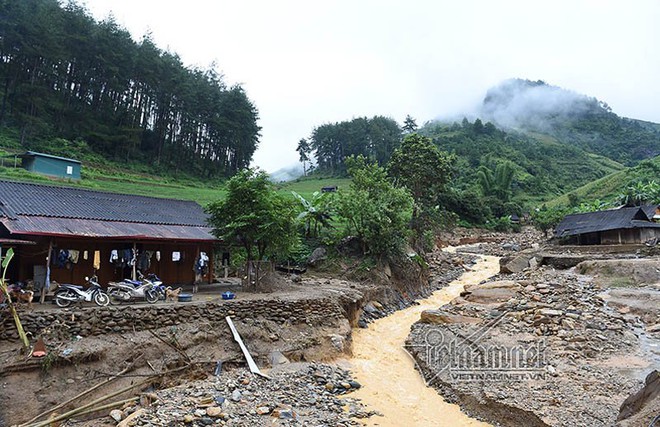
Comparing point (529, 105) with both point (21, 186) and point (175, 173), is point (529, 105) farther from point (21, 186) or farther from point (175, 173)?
point (21, 186)

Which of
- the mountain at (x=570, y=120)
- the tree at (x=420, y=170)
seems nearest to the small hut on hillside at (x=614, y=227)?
the tree at (x=420, y=170)

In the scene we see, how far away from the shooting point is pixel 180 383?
12.8m

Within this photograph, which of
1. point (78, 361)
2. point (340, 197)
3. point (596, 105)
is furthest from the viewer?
point (596, 105)

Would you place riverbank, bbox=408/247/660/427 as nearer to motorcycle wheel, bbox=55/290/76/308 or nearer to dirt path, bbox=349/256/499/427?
dirt path, bbox=349/256/499/427

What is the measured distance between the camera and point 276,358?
1492 centimetres

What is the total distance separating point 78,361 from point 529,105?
183944 mm

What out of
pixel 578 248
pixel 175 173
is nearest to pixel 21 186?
pixel 175 173

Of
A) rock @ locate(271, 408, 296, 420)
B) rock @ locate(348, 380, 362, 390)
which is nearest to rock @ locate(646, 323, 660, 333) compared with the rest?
rock @ locate(348, 380, 362, 390)

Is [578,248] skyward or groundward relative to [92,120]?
groundward

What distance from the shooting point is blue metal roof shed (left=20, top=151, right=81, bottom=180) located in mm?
32531

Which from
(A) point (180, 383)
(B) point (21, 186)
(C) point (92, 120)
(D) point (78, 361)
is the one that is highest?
(C) point (92, 120)

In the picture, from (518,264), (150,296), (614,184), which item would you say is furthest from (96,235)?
(614,184)

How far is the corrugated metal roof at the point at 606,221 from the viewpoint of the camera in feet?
111

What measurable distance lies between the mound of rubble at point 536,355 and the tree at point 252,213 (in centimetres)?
793
